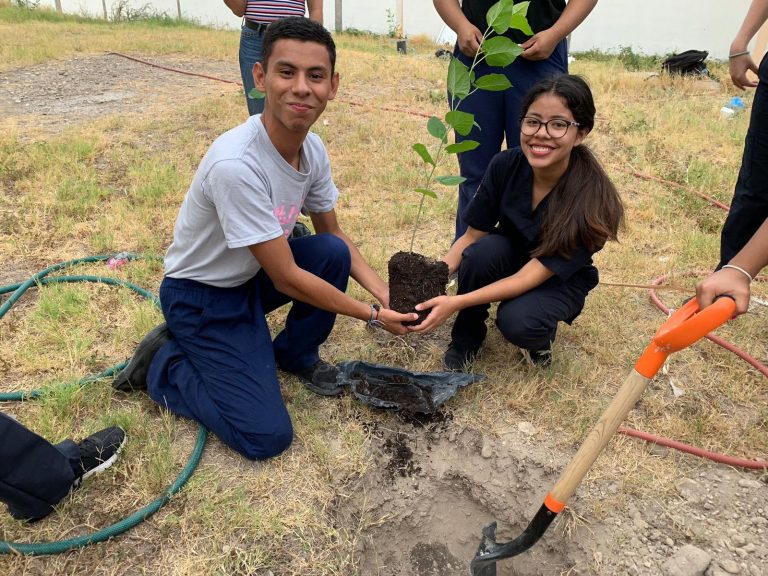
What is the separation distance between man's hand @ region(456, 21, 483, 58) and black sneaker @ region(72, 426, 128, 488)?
1813 millimetres

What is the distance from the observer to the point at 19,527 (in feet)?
4.76

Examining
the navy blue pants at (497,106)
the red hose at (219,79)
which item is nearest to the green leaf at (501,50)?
the navy blue pants at (497,106)

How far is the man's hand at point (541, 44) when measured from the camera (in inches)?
80.4

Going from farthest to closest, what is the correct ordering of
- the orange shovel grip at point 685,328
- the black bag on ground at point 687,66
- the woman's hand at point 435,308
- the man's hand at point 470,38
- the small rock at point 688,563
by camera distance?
the black bag on ground at point 687,66, the man's hand at point 470,38, the woman's hand at point 435,308, the small rock at point 688,563, the orange shovel grip at point 685,328

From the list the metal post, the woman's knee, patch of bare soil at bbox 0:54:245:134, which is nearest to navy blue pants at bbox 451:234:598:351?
the woman's knee

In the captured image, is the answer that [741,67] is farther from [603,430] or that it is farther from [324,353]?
[324,353]

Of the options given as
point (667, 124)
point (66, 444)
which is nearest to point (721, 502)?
point (66, 444)

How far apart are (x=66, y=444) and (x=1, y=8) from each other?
486 inches

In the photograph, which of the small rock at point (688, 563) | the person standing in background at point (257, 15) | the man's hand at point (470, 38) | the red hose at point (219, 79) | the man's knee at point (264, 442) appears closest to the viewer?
the small rock at point (688, 563)

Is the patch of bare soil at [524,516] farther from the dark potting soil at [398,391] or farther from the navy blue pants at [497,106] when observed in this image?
the navy blue pants at [497,106]

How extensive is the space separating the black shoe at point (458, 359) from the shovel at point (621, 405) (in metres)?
0.73

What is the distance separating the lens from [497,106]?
2.24 m

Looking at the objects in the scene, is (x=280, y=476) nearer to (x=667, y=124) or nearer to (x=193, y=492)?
(x=193, y=492)

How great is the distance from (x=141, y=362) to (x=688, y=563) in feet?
5.70
